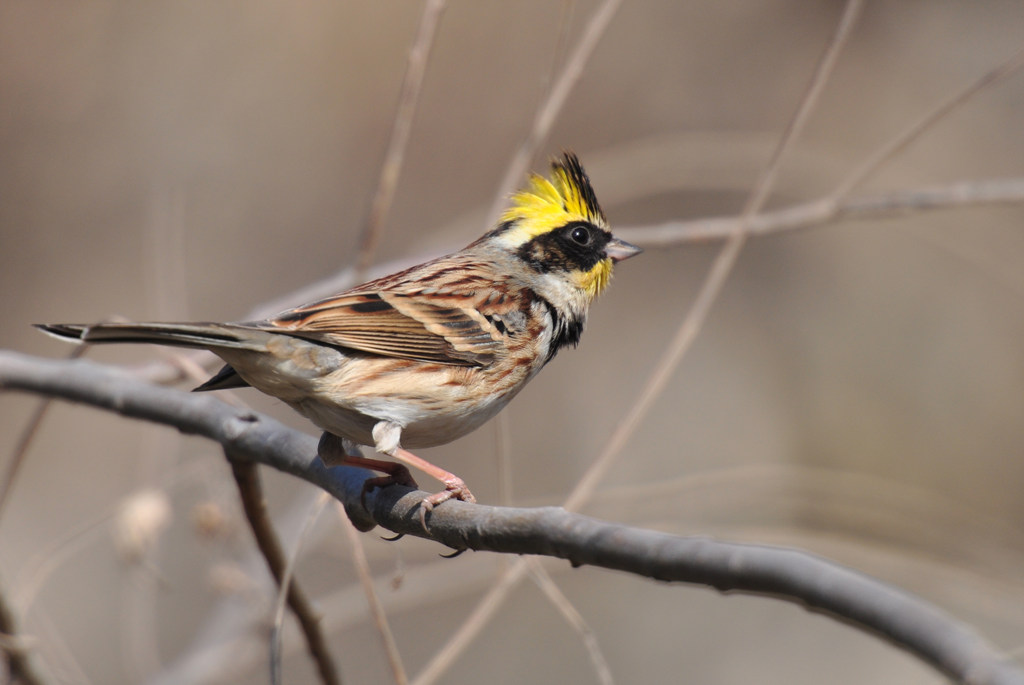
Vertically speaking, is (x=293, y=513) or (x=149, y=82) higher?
(x=149, y=82)

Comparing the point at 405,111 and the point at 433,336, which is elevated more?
the point at 405,111

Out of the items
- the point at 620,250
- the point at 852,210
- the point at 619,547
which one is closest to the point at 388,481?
the point at 619,547

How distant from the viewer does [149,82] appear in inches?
314

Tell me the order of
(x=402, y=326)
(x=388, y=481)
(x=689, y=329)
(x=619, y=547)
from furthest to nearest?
1. (x=402, y=326)
2. (x=689, y=329)
3. (x=388, y=481)
4. (x=619, y=547)

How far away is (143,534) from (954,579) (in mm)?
2739

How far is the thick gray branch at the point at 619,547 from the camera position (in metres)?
1.25

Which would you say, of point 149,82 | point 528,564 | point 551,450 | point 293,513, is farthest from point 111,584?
point 528,564

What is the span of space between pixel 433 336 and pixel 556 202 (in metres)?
0.79

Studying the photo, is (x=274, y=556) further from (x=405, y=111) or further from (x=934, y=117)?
(x=934, y=117)

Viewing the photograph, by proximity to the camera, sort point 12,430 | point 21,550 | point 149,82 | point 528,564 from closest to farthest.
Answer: point 528,564 < point 21,550 < point 12,430 < point 149,82

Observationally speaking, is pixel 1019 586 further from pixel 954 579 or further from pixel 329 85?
pixel 329 85

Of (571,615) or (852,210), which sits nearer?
(571,615)

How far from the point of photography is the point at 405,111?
10.9 feet

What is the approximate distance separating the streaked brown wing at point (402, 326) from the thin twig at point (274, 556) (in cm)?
43
